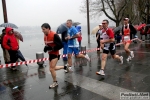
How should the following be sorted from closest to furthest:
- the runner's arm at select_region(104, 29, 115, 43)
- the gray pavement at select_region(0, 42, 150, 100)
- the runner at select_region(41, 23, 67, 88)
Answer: the gray pavement at select_region(0, 42, 150, 100) → the runner at select_region(41, 23, 67, 88) → the runner's arm at select_region(104, 29, 115, 43)

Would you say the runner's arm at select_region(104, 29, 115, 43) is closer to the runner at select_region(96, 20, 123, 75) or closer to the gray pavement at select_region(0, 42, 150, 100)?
the runner at select_region(96, 20, 123, 75)

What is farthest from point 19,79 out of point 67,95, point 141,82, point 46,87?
point 141,82

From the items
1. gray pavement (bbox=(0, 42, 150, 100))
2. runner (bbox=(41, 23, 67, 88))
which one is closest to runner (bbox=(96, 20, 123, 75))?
gray pavement (bbox=(0, 42, 150, 100))

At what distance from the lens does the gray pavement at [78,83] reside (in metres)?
4.43

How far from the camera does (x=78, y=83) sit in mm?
5215

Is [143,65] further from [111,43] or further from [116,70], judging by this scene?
[111,43]

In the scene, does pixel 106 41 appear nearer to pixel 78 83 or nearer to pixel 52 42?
pixel 78 83

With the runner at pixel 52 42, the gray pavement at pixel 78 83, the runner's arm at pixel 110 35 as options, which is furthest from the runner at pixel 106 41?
the runner at pixel 52 42

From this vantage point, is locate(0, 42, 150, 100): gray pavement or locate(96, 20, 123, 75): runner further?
locate(96, 20, 123, 75): runner

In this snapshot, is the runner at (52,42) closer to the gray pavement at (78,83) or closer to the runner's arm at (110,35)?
the gray pavement at (78,83)

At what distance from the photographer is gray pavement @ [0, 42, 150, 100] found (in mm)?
4434

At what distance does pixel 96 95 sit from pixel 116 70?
237cm

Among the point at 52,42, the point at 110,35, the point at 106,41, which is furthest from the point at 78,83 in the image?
the point at 110,35

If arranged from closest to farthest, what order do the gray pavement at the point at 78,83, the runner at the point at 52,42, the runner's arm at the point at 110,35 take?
the gray pavement at the point at 78,83 < the runner at the point at 52,42 < the runner's arm at the point at 110,35
